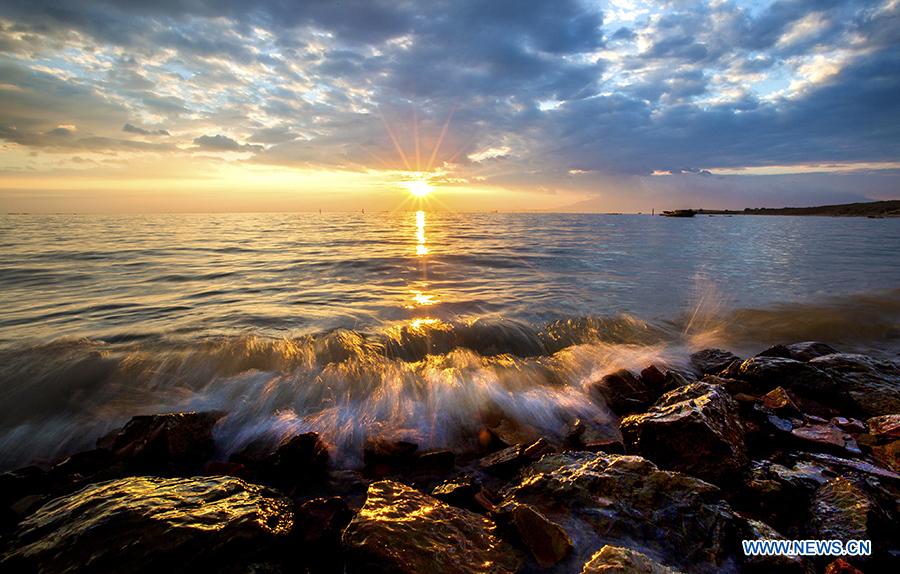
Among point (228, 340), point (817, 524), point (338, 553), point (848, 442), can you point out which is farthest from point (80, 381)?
point (848, 442)

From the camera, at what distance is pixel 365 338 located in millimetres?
7434

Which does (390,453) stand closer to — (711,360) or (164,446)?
(164,446)

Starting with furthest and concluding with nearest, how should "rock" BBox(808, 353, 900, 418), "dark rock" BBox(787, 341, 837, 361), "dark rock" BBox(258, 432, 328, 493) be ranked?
1. "dark rock" BBox(787, 341, 837, 361)
2. "rock" BBox(808, 353, 900, 418)
3. "dark rock" BBox(258, 432, 328, 493)

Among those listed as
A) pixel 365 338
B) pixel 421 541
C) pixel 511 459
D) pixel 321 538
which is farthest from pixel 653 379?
pixel 365 338

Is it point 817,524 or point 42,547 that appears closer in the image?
point 42,547

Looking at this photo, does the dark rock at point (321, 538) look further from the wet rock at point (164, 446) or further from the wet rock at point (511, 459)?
the wet rock at point (164, 446)

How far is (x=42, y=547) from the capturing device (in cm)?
216

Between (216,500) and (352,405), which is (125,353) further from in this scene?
(216,500)

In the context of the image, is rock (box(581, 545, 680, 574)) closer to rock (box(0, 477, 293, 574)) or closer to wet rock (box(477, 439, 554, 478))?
wet rock (box(477, 439, 554, 478))

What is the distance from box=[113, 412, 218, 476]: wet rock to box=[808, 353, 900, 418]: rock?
7636mm

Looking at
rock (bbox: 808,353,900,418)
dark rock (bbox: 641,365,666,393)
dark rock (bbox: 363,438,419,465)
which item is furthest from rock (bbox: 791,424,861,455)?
dark rock (bbox: 363,438,419,465)

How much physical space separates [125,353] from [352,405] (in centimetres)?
483

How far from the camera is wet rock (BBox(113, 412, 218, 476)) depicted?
11.4 feet

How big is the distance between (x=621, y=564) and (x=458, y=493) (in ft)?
4.30
